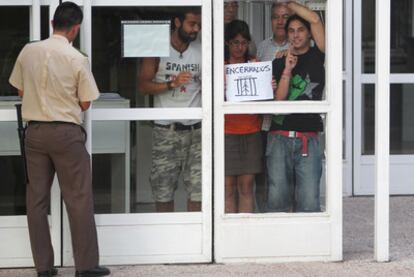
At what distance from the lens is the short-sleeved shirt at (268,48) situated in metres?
7.12

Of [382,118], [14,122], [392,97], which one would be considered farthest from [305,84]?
[392,97]

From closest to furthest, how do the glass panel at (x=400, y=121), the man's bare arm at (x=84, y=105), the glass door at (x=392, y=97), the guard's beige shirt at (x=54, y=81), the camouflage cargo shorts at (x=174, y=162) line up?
the guard's beige shirt at (x=54, y=81) < the man's bare arm at (x=84, y=105) < the camouflage cargo shorts at (x=174, y=162) < the glass door at (x=392, y=97) < the glass panel at (x=400, y=121)

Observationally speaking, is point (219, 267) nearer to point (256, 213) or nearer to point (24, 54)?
point (256, 213)

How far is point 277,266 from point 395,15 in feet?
12.5

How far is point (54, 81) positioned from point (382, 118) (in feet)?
7.56

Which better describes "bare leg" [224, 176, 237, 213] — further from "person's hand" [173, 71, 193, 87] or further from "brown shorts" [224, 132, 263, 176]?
"person's hand" [173, 71, 193, 87]

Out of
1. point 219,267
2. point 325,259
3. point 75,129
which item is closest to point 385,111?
point 325,259

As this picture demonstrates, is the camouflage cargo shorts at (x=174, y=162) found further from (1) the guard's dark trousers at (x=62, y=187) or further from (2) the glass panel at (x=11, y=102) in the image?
(2) the glass panel at (x=11, y=102)

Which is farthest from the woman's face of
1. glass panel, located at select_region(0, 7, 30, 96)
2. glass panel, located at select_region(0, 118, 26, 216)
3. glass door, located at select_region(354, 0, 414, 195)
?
glass door, located at select_region(354, 0, 414, 195)

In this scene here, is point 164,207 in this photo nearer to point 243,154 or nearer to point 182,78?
point 243,154

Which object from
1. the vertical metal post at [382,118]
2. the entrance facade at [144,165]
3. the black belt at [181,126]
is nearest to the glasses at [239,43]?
the entrance facade at [144,165]

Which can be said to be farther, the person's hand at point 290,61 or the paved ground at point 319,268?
the person's hand at point 290,61

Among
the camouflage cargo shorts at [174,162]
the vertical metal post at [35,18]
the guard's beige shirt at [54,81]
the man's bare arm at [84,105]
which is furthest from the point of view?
the camouflage cargo shorts at [174,162]

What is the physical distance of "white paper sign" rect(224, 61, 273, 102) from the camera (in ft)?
23.3
